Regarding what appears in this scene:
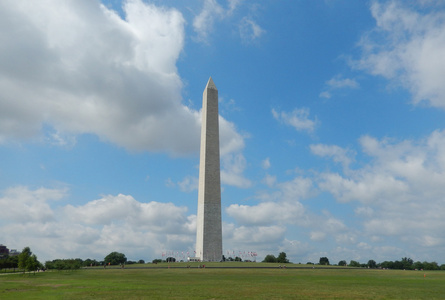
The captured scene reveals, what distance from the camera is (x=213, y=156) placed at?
73500mm

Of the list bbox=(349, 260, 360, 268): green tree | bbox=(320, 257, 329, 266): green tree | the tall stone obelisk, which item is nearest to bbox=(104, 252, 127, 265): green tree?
the tall stone obelisk

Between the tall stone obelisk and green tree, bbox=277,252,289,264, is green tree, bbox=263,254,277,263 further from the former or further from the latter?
the tall stone obelisk

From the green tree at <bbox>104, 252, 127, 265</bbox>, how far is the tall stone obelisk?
53.4ft

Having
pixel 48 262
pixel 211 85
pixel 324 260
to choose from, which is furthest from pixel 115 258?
pixel 324 260

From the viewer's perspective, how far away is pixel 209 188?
7181cm

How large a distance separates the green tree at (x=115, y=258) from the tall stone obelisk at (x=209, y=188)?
53.4 ft

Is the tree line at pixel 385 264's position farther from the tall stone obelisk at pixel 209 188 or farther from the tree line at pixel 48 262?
the tree line at pixel 48 262

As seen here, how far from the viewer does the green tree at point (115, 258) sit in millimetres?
74188

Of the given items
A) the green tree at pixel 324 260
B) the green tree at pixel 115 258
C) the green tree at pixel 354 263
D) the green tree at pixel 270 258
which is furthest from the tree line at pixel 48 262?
the green tree at pixel 354 263

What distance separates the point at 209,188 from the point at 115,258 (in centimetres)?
2480

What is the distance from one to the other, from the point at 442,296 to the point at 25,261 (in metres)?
49.3

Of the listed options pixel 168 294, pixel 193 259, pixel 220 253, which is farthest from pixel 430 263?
pixel 168 294

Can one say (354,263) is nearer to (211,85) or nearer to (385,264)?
(385,264)

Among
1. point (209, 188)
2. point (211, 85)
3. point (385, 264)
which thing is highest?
point (211, 85)
